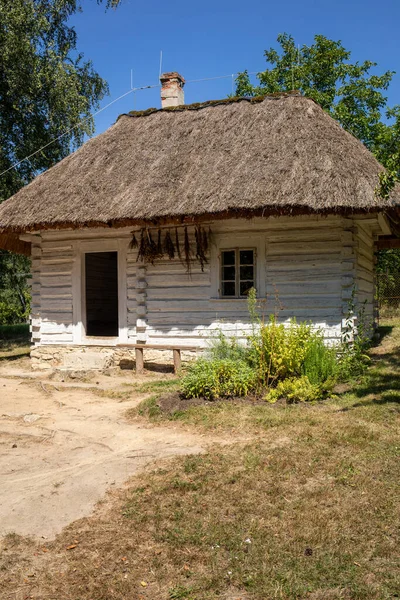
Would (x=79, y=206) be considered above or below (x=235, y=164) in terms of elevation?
below

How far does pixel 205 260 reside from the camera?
992 centimetres

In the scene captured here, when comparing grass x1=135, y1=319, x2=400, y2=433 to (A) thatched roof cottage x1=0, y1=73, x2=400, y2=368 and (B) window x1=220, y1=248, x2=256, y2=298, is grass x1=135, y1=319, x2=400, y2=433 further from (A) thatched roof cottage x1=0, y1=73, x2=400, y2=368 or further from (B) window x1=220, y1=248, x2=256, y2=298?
(B) window x1=220, y1=248, x2=256, y2=298

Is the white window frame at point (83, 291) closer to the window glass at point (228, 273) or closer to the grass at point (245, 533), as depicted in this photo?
the window glass at point (228, 273)

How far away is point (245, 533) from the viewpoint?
3.62m

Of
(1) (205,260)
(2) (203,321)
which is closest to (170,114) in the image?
(1) (205,260)

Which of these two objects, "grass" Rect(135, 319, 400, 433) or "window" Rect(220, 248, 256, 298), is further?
"window" Rect(220, 248, 256, 298)

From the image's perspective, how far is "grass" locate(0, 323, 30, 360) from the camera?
13768 mm

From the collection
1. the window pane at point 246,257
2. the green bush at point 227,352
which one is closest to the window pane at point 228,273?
the window pane at point 246,257

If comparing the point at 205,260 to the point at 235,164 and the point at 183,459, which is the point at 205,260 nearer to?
the point at 235,164

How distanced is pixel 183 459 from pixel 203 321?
16.7 feet

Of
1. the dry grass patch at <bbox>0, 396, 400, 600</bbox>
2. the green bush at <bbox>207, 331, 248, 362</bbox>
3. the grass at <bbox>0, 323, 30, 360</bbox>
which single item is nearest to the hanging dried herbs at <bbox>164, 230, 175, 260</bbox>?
the green bush at <bbox>207, 331, 248, 362</bbox>

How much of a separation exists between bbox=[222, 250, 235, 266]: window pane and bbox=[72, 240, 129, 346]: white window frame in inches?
76.9

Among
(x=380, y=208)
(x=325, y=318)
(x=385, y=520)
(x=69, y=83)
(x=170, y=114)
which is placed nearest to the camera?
(x=385, y=520)

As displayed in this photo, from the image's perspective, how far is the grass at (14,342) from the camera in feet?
45.2
